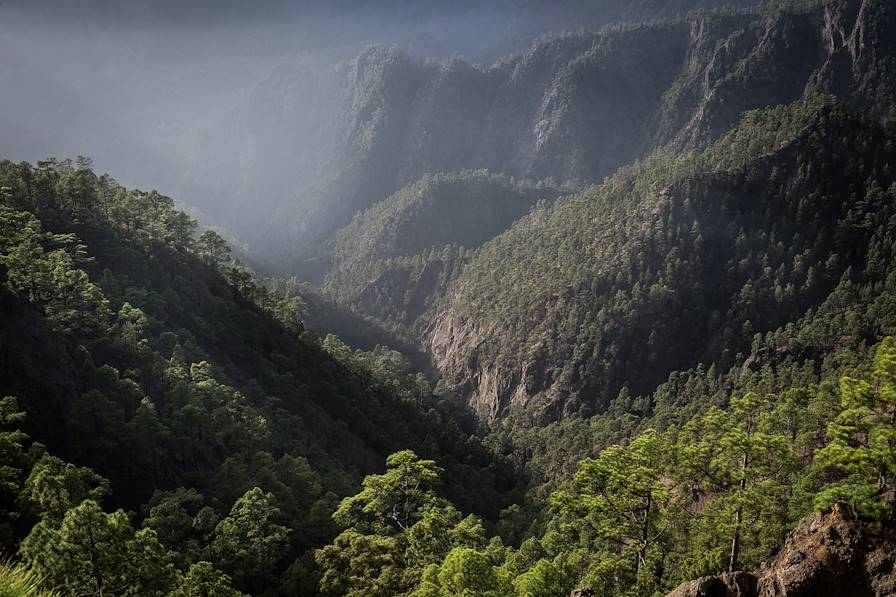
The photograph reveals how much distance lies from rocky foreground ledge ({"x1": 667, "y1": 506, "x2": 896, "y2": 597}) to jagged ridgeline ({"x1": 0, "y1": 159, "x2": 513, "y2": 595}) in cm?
2921

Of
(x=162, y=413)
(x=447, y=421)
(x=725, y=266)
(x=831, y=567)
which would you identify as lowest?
(x=831, y=567)

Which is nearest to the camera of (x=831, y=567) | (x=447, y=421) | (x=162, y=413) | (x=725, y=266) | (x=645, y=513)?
(x=831, y=567)

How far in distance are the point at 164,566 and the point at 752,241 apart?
194 metres

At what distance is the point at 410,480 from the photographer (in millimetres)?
39312

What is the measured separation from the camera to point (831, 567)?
26156mm

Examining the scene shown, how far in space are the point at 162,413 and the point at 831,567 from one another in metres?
66.6

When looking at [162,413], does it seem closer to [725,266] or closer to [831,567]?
[831,567]

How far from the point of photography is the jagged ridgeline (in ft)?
131

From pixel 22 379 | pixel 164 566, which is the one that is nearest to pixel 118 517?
pixel 164 566

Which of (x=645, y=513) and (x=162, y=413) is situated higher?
(x=162, y=413)

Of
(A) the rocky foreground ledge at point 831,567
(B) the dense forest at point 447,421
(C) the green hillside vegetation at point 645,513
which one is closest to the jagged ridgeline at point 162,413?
(B) the dense forest at point 447,421

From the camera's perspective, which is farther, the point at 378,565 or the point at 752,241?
the point at 752,241

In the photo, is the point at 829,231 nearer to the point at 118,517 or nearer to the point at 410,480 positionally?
the point at 410,480

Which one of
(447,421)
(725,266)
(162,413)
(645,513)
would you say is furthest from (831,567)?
(725,266)
